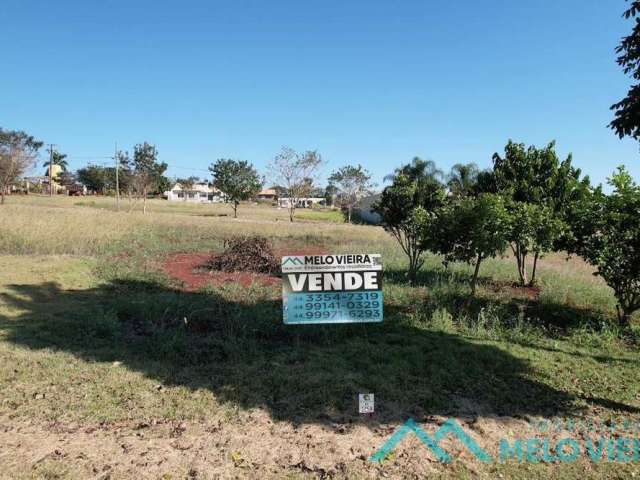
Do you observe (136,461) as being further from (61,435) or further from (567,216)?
(567,216)

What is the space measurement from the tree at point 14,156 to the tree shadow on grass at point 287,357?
41.1 metres

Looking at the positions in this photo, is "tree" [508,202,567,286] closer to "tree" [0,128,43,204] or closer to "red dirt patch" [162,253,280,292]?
"red dirt patch" [162,253,280,292]

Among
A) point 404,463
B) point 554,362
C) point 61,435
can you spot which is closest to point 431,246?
point 554,362

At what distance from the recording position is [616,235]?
703 cm

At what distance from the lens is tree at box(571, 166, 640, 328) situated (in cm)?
675

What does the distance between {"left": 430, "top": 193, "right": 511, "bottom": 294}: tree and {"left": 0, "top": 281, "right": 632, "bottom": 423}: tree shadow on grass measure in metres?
1.67

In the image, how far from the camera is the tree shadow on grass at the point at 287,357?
431 cm

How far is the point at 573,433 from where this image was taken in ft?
12.6

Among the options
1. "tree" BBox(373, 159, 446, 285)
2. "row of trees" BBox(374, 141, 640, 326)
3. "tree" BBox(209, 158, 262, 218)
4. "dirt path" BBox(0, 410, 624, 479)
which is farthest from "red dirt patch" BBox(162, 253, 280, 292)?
"tree" BBox(209, 158, 262, 218)

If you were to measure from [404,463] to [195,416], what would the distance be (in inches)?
76.7

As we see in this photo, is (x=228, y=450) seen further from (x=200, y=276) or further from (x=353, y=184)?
(x=353, y=184)

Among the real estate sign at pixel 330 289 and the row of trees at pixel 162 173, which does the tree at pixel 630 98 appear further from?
the row of trees at pixel 162 173

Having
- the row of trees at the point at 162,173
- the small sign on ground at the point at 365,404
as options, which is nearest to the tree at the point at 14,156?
the row of trees at the point at 162,173

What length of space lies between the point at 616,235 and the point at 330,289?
17.4 feet
